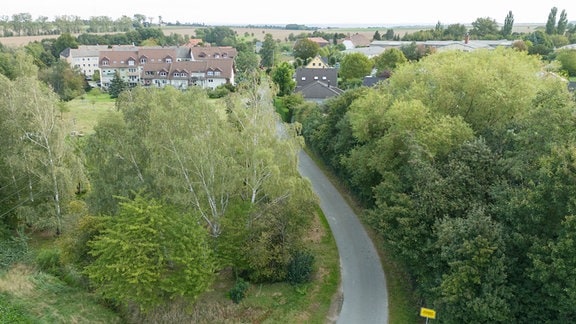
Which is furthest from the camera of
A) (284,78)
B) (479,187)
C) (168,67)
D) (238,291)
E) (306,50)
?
(306,50)

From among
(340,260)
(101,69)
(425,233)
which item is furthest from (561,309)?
(101,69)

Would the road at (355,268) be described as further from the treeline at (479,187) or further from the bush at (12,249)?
the bush at (12,249)

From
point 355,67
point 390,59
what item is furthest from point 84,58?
point 390,59

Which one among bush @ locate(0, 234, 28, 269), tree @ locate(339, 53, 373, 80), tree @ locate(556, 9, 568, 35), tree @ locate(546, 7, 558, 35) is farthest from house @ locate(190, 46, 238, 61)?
tree @ locate(556, 9, 568, 35)

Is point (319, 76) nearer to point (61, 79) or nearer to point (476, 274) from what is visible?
point (61, 79)

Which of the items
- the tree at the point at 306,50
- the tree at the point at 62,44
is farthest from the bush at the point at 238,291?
the tree at the point at 62,44

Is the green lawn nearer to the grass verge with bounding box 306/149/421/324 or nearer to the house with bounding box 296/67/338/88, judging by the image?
the house with bounding box 296/67/338/88
